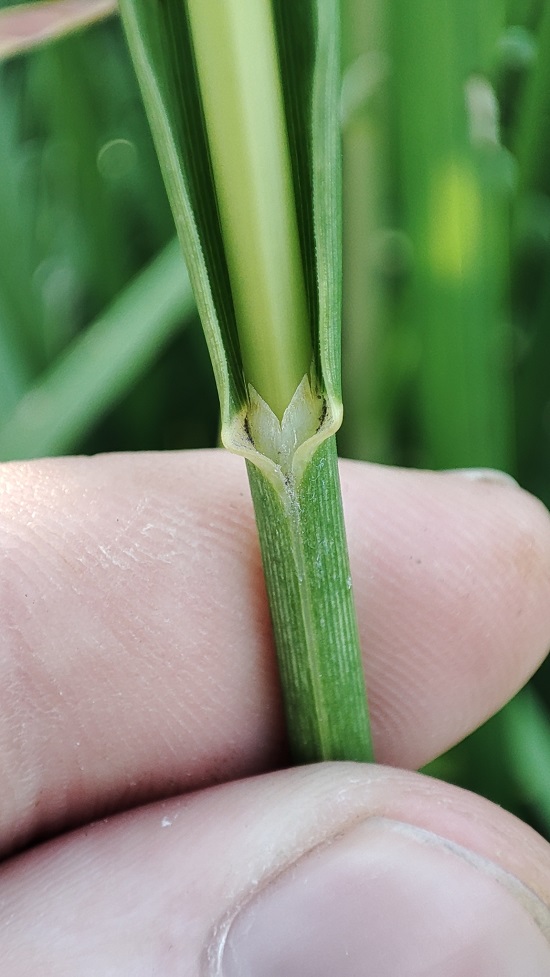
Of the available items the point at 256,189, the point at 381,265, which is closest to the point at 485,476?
the point at 381,265

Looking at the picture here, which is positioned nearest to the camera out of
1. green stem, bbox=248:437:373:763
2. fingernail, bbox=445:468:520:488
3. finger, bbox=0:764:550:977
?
green stem, bbox=248:437:373:763

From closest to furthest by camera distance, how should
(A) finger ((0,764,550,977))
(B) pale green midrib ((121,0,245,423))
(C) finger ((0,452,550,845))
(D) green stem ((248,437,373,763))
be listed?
(B) pale green midrib ((121,0,245,423)) < (D) green stem ((248,437,373,763)) < (A) finger ((0,764,550,977)) < (C) finger ((0,452,550,845))

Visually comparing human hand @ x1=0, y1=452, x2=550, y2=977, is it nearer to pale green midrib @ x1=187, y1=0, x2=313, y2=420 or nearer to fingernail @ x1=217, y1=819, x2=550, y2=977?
fingernail @ x1=217, y1=819, x2=550, y2=977

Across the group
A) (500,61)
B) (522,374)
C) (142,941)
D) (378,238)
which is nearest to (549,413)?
(522,374)

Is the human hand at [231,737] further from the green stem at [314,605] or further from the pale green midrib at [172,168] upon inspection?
the pale green midrib at [172,168]

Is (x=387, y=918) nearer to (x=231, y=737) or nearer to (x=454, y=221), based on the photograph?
(x=231, y=737)

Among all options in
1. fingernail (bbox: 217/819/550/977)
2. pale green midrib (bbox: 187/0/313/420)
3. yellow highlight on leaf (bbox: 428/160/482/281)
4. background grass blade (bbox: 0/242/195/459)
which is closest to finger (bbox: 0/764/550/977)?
fingernail (bbox: 217/819/550/977)

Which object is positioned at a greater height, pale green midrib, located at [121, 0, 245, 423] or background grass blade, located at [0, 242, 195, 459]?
pale green midrib, located at [121, 0, 245, 423]

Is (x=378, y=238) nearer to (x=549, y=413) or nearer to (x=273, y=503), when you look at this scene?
(x=549, y=413)
